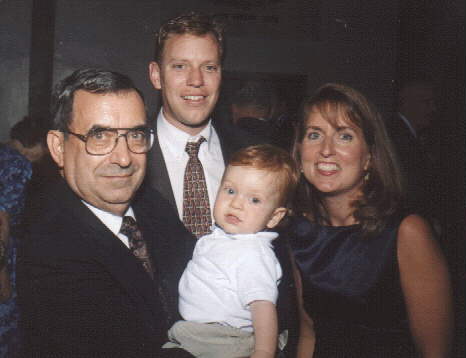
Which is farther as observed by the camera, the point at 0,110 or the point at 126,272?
the point at 0,110

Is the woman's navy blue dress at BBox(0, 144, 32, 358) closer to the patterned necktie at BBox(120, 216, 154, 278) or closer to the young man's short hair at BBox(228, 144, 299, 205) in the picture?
the patterned necktie at BBox(120, 216, 154, 278)

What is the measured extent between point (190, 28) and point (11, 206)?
1.46 meters

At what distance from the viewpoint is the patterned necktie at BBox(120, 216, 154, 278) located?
177 cm

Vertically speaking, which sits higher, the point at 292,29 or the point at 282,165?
the point at 292,29

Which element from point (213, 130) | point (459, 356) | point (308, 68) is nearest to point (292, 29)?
point (308, 68)

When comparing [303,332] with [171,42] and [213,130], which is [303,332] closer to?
[213,130]

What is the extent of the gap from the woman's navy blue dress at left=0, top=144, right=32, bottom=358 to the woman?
1.60 metres

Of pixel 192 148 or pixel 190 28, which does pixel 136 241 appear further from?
pixel 190 28

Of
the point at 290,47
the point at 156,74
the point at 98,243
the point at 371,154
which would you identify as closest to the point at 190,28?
the point at 156,74

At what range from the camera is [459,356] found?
118 inches

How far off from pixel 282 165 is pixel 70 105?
0.93m

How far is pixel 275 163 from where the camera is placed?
6.29 ft

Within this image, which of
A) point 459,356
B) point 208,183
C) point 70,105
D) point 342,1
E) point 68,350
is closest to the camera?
point 68,350

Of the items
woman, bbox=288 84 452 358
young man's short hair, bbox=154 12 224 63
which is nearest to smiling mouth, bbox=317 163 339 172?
woman, bbox=288 84 452 358
